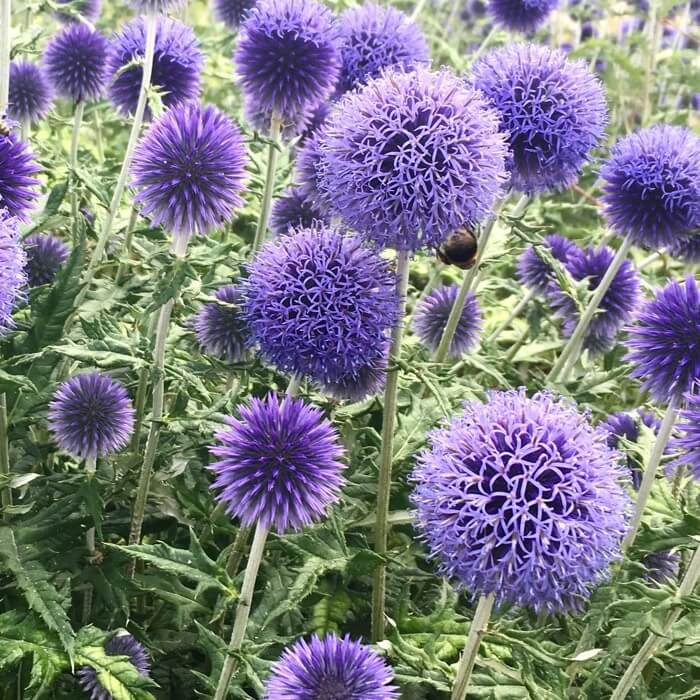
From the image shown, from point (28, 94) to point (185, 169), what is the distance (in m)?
1.84

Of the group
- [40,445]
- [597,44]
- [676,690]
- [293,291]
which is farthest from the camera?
[597,44]

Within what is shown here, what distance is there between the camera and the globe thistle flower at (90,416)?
255 cm

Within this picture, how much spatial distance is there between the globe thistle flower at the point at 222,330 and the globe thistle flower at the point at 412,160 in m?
0.72

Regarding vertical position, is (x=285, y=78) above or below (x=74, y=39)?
below

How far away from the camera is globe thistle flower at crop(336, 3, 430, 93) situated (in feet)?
11.1

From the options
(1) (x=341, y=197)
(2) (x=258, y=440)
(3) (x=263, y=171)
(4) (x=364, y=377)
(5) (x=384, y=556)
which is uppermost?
(3) (x=263, y=171)

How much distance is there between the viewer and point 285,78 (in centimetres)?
310

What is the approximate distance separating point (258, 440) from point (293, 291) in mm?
413

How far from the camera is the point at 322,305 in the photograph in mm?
2223

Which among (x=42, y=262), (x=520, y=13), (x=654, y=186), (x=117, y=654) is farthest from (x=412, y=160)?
(x=520, y=13)

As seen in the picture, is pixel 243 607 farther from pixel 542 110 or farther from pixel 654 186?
pixel 654 186

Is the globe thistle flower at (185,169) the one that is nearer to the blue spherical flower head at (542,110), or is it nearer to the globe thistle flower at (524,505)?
the blue spherical flower head at (542,110)

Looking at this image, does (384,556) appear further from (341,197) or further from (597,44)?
(597,44)

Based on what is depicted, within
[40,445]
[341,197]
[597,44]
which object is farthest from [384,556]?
[597,44]
